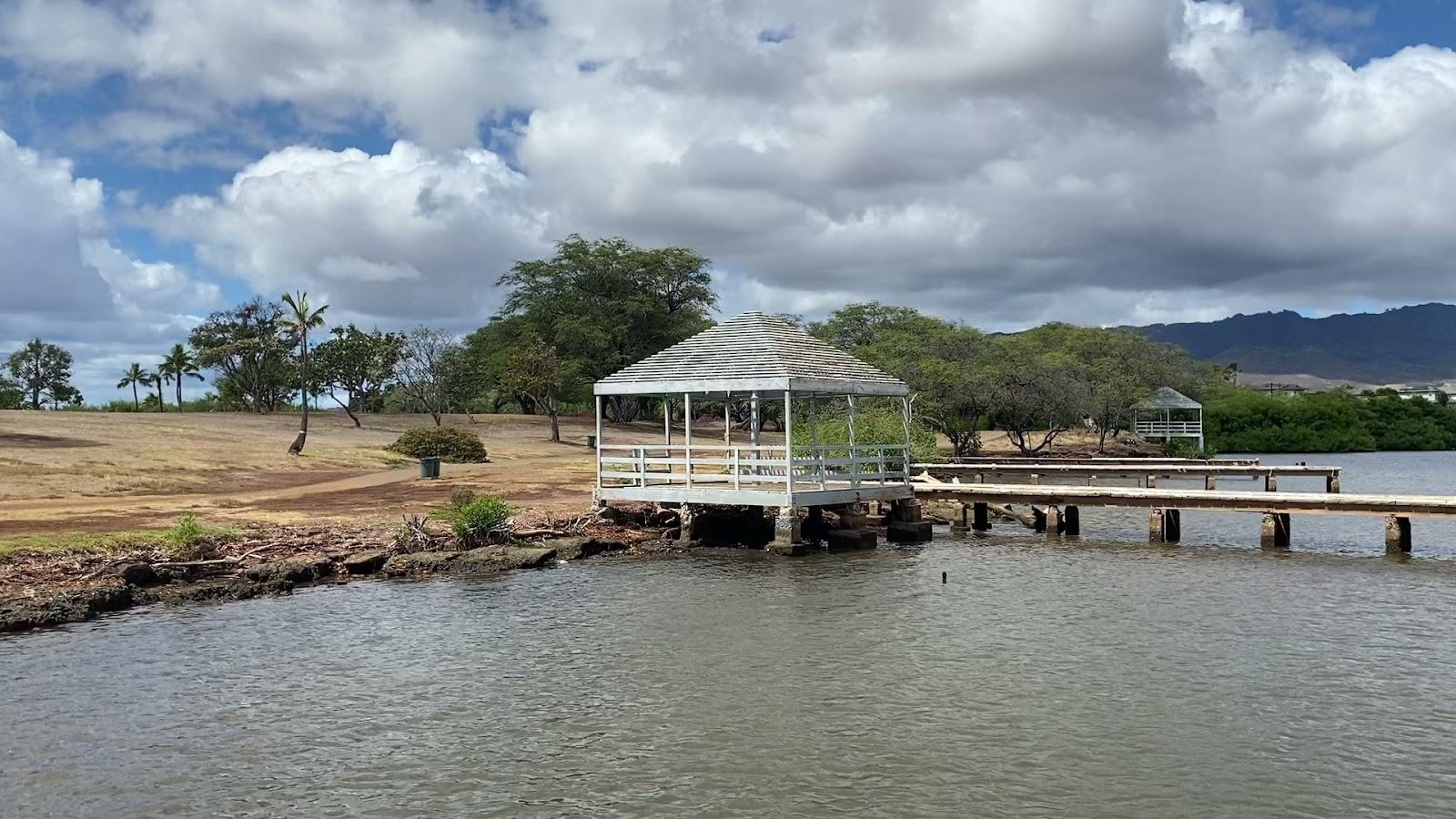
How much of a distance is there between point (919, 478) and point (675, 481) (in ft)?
27.3

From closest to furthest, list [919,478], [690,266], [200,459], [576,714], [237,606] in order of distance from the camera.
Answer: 1. [576,714]
2. [237,606]
3. [919,478]
4. [200,459]
5. [690,266]

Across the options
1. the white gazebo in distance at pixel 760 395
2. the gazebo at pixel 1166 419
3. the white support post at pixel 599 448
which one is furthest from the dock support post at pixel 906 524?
the gazebo at pixel 1166 419

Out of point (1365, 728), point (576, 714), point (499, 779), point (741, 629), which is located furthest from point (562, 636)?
point (1365, 728)

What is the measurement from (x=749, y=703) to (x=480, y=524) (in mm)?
12617

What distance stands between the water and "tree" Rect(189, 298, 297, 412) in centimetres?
6448

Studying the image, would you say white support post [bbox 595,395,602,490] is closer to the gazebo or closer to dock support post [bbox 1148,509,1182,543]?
dock support post [bbox 1148,509,1182,543]

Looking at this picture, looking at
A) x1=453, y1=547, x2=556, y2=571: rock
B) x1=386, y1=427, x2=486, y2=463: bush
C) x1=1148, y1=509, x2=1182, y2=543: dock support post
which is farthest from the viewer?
x1=386, y1=427, x2=486, y2=463: bush

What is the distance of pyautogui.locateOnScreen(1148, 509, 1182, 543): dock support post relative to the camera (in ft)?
92.4

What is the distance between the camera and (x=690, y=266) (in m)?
78.3

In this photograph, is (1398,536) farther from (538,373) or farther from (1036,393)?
(538,373)

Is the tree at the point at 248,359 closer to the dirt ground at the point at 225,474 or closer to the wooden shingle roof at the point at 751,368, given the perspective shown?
the dirt ground at the point at 225,474

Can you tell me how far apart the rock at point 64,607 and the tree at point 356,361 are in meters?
51.9

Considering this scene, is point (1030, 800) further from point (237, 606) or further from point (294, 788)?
point (237, 606)

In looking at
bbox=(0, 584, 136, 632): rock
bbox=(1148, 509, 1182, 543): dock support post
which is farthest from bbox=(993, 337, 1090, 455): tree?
bbox=(0, 584, 136, 632): rock
